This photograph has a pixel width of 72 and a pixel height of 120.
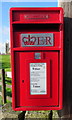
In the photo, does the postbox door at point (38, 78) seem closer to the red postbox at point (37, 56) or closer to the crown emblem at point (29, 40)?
the red postbox at point (37, 56)

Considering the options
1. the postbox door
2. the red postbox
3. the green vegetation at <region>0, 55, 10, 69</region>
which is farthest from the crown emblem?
the green vegetation at <region>0, 55, 10, 69</region>

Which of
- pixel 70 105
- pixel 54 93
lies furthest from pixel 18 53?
pixel 70 105

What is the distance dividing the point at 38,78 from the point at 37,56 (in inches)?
11.6

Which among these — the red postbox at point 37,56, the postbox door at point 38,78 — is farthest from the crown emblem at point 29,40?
the postbox door at point 38,78

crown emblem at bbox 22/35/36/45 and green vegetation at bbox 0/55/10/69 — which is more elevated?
crown emblem at bbox 22/35/36/45

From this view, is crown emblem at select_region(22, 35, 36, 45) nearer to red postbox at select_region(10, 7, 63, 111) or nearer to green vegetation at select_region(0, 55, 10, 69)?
red postbox at select_region(10, 7, 63, 111)

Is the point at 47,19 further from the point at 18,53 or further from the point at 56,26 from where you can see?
the point at 18,53

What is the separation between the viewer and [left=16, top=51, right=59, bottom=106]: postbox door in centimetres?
203

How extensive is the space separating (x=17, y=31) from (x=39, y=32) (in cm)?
28

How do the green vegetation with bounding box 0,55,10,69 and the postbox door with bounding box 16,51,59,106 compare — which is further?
the green vegetation with bounding box 0,55,10,69

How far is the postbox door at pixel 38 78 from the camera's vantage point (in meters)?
2.03

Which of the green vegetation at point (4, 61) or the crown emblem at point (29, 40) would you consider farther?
the green vegetation at point (4, 61)

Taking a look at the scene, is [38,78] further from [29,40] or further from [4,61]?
[4,61]

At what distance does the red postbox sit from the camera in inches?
78.7
